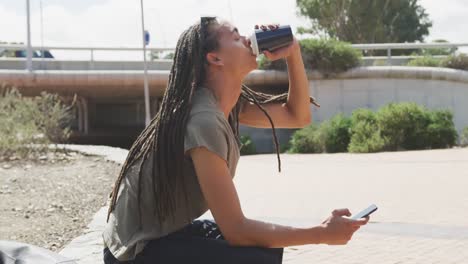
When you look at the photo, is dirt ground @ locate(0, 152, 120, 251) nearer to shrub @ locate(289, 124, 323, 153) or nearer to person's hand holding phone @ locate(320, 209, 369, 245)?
person's hand holding phone @ locate(320, 209, 369, 245)

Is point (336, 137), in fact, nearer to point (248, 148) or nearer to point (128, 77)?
point (248, 148)

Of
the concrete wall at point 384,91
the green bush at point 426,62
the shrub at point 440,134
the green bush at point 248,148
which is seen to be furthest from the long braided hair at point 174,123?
the green bush at point 426,62

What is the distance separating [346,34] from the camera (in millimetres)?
48781

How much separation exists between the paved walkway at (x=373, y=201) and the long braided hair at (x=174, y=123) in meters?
2.13

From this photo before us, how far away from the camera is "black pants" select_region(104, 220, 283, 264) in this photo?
2389mm

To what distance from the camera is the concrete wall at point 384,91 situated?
22484mm

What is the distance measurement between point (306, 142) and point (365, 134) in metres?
1.81

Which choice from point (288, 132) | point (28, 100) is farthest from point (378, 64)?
point (28, 100)

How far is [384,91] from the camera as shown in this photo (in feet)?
75.6

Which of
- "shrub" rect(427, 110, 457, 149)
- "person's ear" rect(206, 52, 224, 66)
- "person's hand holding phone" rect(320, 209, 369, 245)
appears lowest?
"shrub" rect(427, 110, 457, 149)

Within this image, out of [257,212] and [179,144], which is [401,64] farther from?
[179,144]

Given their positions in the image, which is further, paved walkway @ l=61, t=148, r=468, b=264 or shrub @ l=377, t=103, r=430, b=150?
shrub @ l=377, t=103, r=430, b=150

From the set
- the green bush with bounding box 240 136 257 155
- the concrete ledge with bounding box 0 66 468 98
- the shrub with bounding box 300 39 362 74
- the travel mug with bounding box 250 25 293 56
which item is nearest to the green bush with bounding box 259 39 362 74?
the shrub with bounding box 300 39 362 74

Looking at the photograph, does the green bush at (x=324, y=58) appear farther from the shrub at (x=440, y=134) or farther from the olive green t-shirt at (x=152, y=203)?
the olive green t-shirt at (x=152, y=203)
